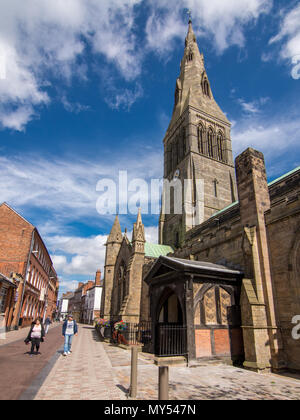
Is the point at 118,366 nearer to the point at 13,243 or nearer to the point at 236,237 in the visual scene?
the point at 236,237

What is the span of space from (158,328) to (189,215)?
67.9 ft

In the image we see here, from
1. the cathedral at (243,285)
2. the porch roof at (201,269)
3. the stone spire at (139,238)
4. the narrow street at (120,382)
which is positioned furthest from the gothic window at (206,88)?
the narrow street at (120,382)

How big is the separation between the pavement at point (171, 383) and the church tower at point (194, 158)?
2322 centimetres

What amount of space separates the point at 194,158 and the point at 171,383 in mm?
31490

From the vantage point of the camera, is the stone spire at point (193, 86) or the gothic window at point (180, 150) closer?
the gothic window at point (180, 150)

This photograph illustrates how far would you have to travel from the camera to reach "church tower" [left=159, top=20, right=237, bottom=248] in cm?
3338

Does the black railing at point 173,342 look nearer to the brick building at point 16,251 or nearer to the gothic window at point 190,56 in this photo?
the brick building at point 16,251

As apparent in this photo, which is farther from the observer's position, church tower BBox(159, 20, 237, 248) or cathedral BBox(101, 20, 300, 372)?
church tower BBox(159, 20, 237, 248)

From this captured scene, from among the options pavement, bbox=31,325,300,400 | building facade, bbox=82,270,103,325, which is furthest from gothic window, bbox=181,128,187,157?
building facade, bbox=82,270,103,325

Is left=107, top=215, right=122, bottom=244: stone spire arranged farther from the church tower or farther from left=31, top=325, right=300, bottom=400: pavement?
left=31, top=325, right=300, bottom=400: pavement

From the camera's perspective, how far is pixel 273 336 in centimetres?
1006

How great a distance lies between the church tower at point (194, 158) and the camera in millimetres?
33375

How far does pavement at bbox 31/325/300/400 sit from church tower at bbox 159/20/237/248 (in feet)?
76.2
